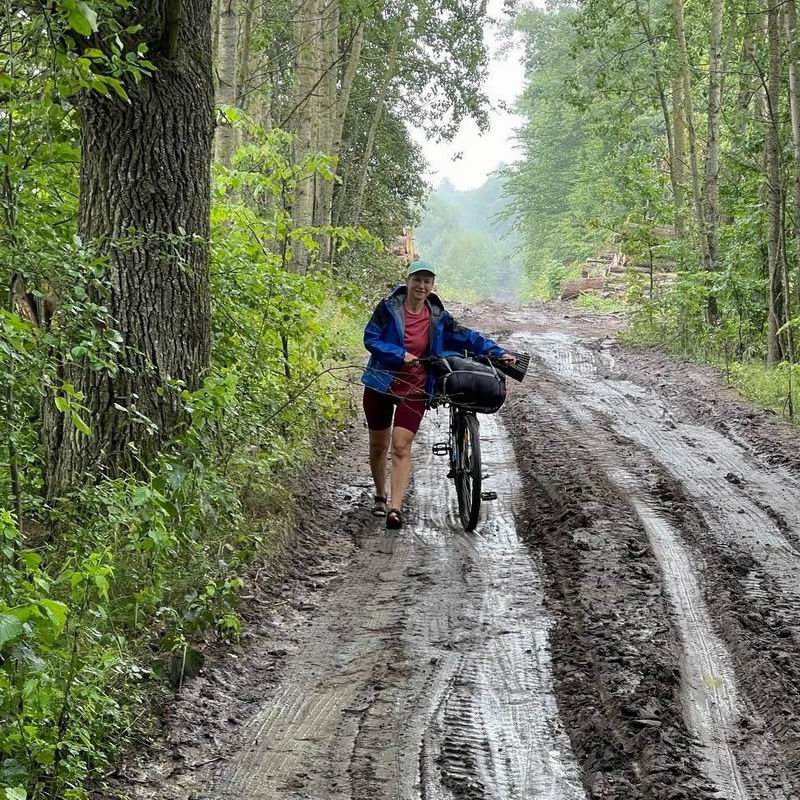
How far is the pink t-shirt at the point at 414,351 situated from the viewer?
7.82 metres

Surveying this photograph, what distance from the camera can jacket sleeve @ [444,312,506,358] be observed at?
7941 millimetres

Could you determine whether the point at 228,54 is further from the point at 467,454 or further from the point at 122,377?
the point at 122,377

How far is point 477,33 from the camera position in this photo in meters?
25.3

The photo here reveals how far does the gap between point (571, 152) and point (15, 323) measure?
2252 inches

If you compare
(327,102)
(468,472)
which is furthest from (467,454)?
(327,102)

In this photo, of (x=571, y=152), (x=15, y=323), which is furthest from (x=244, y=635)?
(x=571, y=152)

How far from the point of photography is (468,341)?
7.94m

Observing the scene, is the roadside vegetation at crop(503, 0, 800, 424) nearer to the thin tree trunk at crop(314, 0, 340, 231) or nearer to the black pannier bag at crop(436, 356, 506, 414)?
the black pannier bag at crop(436, 356, 506, 414)

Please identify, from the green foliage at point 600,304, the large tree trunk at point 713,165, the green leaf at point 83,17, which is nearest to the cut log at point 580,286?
the green foliage at point 600,304

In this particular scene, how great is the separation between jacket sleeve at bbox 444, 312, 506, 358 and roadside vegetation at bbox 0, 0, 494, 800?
0.88 metres

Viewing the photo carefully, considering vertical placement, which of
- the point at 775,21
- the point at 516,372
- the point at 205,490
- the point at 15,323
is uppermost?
the point at 775,21

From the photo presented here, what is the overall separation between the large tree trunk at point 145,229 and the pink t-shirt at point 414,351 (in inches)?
82.8

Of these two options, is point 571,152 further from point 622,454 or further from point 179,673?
point 179,673

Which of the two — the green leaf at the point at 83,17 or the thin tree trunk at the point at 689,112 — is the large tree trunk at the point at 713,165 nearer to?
the thin tree trunk at the point at 689,112
